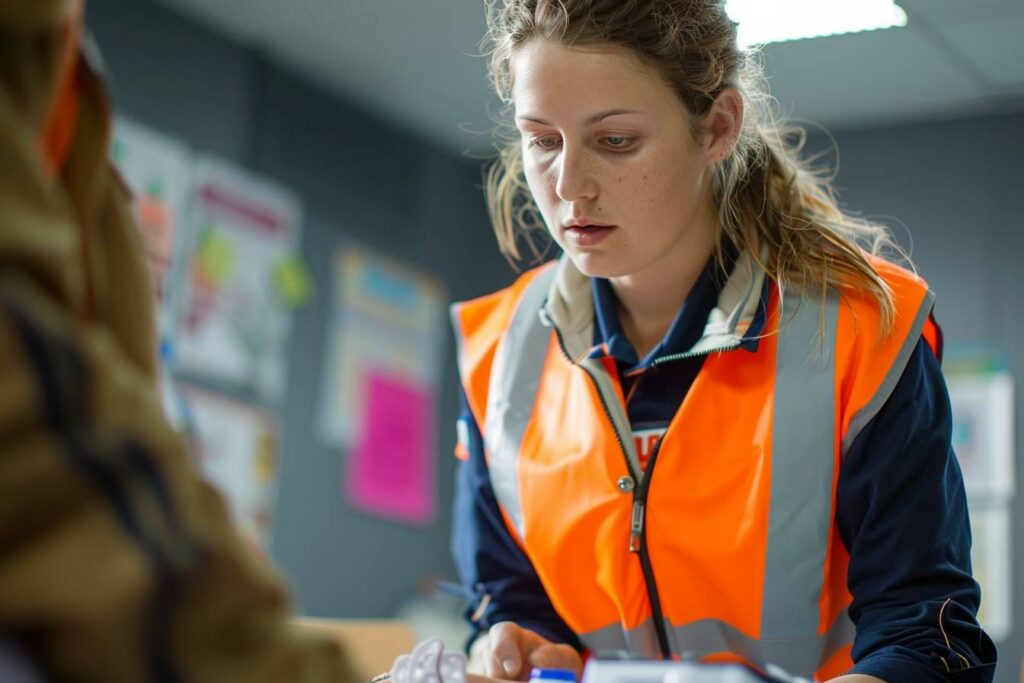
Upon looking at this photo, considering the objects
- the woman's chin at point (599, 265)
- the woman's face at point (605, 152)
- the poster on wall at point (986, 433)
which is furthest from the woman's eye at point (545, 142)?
the poster on wall at point (986, 433)

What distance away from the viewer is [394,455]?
10.6 feet

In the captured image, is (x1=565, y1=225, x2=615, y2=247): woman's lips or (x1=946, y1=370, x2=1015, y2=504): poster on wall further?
(x1=946, y1=370, x2=1015, y2=504): poster on wall

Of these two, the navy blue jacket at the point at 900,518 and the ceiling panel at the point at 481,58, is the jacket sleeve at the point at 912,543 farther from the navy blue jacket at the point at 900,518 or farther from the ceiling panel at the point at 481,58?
the ceiling panel at the point at 481,58

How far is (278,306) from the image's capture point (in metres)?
2.93

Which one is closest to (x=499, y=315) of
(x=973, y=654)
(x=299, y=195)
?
(x=973, y=654)

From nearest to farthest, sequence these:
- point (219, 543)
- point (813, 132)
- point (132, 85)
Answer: point (219, 543), point (132, 85), point (813, 132)

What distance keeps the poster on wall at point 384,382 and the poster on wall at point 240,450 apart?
195 mm

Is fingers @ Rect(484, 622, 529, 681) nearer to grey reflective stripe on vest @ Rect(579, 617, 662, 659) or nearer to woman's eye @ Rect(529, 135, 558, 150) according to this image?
grey reflective stripe on vest @ Rect(579, 617, 662, 659)

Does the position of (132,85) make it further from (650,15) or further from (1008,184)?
(1008,184)

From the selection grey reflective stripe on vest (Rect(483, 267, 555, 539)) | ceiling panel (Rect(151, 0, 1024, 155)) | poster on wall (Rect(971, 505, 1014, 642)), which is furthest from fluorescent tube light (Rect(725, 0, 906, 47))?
grey reflective stripe on vest (Rect(483, 267, 555, 539))

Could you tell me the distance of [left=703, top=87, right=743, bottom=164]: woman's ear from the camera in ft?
4.47

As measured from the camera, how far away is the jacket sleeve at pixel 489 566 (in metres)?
1.41

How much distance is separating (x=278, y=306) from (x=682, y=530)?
1806mm

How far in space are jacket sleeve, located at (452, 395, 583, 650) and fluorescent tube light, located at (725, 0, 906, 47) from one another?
1479 millimetres
